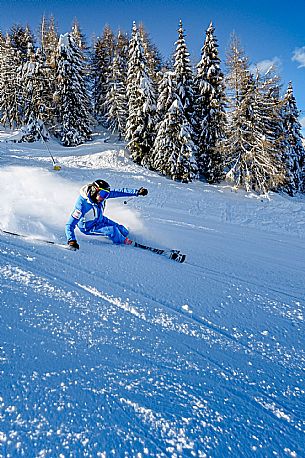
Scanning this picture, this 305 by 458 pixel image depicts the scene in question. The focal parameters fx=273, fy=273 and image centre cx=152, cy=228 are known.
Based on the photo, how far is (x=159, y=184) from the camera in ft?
50.1

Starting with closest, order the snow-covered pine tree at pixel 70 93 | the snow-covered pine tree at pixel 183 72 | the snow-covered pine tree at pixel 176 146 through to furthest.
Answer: the snow-covered pine tree at pixel 176 146, the snow-covered pine tree at pixel 183 72, the snow-covered pine tree at pixel 70 93

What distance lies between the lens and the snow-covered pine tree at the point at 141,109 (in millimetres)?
22438

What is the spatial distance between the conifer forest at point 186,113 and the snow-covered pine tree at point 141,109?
8 centimetres

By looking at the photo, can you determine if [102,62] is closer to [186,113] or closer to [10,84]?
Result: [10,84]

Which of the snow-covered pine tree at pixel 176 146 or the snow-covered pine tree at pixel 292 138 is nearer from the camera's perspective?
the snow-covered pine tree at pixel 176 146

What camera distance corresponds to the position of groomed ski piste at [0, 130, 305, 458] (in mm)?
1692

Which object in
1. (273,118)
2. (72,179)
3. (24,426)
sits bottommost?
(24,426)

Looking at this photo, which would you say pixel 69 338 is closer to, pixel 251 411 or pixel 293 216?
pixel 251 411

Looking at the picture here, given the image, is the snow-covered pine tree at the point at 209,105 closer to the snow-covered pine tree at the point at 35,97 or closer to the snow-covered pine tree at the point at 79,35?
the snow-covered pine tree at the point at 35,97

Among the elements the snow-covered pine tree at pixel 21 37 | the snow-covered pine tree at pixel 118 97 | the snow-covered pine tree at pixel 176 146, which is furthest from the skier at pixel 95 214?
the snow-covered pine tree at pixel 21 37

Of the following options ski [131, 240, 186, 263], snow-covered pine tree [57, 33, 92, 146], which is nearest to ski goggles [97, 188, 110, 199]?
ski [131, 240, 186, 263]

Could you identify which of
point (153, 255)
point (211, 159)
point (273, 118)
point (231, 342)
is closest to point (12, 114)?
point (211, 159)

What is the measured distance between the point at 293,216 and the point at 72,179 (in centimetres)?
1095

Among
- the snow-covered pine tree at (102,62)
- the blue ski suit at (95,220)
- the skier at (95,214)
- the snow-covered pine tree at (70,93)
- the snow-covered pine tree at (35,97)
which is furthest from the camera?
the snow-covered pine tree at (102,62)
